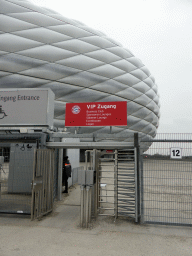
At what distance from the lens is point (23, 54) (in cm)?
2017

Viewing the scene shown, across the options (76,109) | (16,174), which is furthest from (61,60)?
(16,174)

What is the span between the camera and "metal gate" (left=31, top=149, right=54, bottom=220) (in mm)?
6090

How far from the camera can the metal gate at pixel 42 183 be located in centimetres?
609

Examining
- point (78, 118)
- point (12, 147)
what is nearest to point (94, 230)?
point (12, 147)

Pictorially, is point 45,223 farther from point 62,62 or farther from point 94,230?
point 62,62

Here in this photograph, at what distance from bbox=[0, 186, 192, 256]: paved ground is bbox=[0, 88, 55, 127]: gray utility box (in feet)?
10.8

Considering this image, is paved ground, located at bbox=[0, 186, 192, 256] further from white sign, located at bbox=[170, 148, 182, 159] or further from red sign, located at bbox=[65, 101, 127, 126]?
red sign, located at bbox=[65, 101, 127, 126]

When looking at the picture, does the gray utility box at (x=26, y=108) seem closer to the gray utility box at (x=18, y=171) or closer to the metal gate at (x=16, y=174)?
the metal gate at (x=16, y=174)

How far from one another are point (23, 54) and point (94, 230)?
63.4ft

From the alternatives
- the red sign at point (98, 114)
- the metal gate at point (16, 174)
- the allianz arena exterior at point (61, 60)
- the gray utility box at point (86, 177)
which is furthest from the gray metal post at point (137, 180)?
the allianz arena exterior at point (61, 60)

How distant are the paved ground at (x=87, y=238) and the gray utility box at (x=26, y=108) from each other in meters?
3.28

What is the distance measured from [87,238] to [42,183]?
2391mm

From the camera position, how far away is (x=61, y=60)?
2150 cm

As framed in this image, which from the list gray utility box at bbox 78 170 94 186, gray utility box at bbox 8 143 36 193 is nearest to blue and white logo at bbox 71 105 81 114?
gray utility box at bbox 8 143 36 193
